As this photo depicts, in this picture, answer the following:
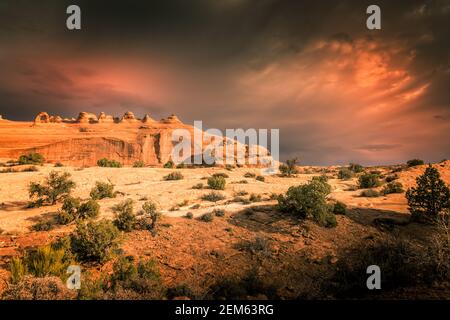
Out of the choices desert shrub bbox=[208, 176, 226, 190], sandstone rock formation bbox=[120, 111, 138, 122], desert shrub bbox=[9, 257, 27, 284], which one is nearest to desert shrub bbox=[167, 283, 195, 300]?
desert shrub bbox=[9, 257, 27, 284]

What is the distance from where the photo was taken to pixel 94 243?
8617 millimetres

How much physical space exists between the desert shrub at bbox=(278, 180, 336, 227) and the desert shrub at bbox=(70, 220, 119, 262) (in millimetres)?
8453

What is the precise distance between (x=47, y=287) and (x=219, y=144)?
196ft

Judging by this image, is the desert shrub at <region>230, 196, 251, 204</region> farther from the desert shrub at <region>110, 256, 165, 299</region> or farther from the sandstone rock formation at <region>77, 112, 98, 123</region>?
the sandstone rock formation at <region>77, 112, 98, 123</region>

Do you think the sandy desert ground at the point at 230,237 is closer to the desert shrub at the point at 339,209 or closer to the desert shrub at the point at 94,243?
the desert shrub at the point at 339,209

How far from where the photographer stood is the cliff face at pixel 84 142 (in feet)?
183

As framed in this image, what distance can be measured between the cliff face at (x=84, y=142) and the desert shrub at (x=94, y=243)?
5170 cm

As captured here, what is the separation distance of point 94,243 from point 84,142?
59.5 metres

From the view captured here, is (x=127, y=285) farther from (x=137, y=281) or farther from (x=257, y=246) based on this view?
(x=257, y=246)

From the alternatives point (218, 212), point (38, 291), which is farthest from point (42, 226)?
point (218, 212)

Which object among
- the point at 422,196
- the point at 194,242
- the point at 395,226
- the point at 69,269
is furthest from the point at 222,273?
the point at 422,196

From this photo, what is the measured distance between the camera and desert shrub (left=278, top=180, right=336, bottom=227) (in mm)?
11609

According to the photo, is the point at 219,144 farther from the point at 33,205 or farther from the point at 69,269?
the point at 69,269
